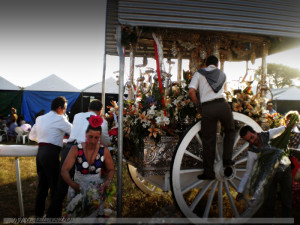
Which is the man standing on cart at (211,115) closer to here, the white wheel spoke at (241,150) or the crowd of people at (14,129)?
the white wheel spoke at (241,150)

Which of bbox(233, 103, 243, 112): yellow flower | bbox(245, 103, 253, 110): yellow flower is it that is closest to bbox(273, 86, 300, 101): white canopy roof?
bbox(245, 103, 253, 110): yellow flower

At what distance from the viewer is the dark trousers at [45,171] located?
345 cm

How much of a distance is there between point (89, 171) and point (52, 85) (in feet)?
38.3

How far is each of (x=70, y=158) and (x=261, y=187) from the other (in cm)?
220

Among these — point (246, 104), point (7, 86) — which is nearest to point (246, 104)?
point (246, 104)

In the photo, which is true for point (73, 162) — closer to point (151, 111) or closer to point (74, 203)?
point (74, 203)

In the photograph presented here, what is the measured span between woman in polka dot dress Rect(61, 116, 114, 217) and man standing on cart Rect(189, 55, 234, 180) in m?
1.20

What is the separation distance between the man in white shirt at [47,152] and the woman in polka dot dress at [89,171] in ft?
1.97

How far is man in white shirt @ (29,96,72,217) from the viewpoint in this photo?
3471 millimetres

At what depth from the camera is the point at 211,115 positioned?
2.96m

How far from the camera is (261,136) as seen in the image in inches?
121

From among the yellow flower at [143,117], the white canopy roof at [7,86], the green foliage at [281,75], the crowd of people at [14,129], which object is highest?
the green foliage at [281,75]

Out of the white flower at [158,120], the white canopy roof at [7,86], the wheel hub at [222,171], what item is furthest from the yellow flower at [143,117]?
the white canopy roof at [7,86]

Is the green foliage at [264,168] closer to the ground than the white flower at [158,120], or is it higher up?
closer to the ground
